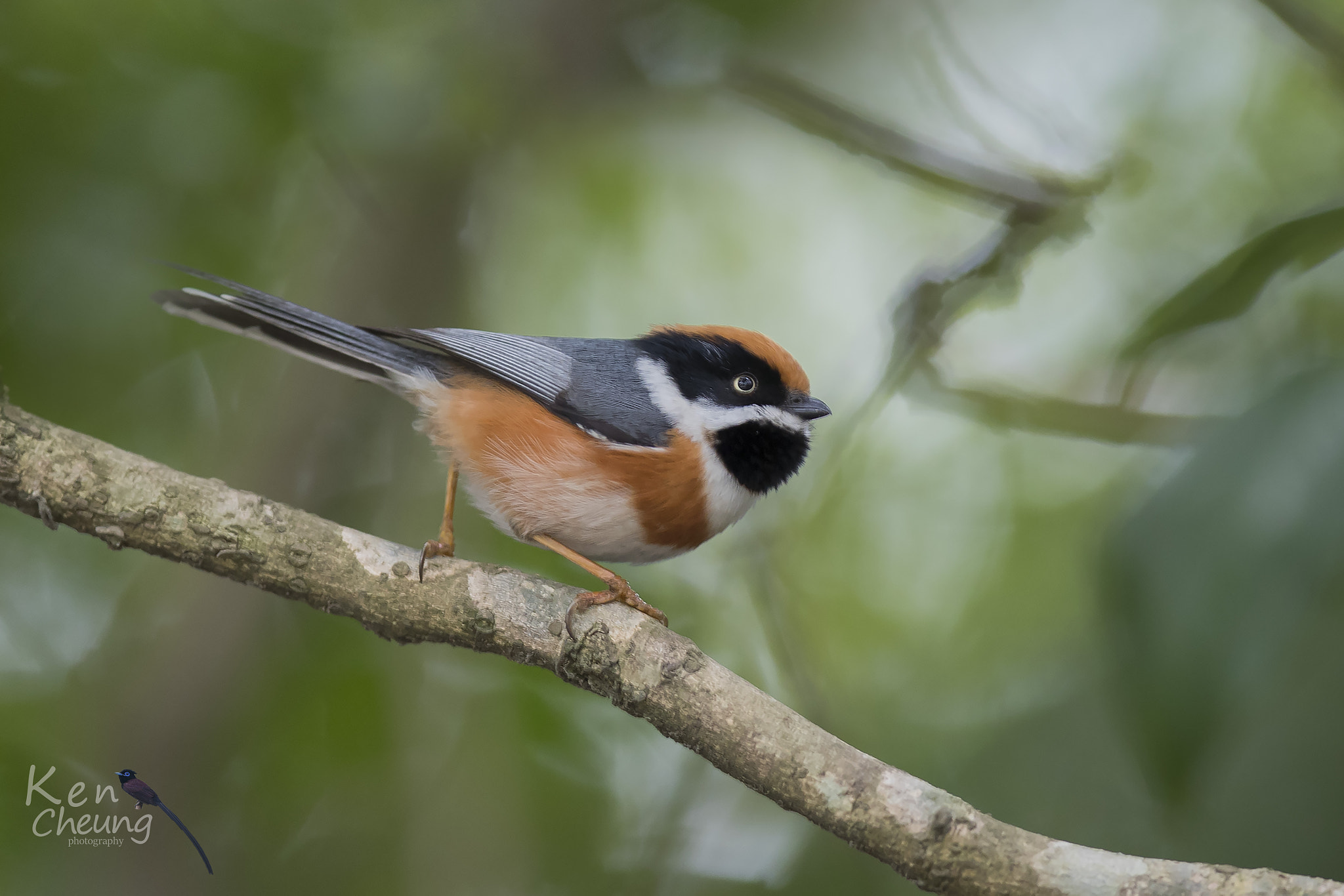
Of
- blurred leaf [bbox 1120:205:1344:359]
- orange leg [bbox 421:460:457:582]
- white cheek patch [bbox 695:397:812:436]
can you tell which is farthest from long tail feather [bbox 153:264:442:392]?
blurred leaf [bbox 1120:205:1344:359]

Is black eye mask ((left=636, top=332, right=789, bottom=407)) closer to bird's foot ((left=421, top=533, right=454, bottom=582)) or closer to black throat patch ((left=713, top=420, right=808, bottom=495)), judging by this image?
black throat patch ((left=713, top=420, right=808, bottom=495))

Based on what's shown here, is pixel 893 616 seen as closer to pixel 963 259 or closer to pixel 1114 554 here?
pixel 963 259

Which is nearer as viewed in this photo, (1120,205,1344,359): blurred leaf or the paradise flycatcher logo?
(1120,205,1344,359): blurred leaf

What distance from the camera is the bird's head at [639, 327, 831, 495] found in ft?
11.7

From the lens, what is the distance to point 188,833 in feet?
12.7

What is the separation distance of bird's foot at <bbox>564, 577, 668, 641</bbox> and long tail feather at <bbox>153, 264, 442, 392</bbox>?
1.22m

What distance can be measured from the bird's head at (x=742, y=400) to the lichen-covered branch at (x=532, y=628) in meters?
0.87

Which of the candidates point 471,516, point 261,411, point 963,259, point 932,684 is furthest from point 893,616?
point 261,411

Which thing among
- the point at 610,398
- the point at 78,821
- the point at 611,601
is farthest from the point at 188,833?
the point at 610,398

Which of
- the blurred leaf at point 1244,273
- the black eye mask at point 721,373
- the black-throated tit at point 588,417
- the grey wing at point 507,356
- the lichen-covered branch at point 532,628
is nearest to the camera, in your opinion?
the lichen-covered branch at point 532,628

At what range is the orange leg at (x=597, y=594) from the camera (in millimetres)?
2904

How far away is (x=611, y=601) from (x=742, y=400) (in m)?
0.99

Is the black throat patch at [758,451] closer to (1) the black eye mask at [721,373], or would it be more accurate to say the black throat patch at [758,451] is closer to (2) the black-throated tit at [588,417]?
(2) the black-throated tit at [588,417]

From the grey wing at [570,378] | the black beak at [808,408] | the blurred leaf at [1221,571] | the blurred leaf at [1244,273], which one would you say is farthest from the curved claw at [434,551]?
the blurred leaf at [1244,273]
